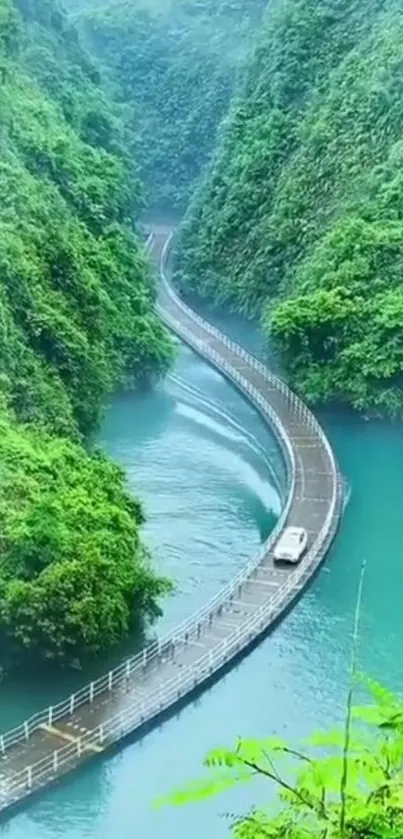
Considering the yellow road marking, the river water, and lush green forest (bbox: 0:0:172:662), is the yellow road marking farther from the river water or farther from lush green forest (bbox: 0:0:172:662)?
lush green forest (bbox: 0:0:172:662)

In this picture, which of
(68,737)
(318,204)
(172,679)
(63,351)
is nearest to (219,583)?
(172,679)

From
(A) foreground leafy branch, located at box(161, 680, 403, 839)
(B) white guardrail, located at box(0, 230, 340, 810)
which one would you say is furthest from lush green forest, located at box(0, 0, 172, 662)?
(A) foreground leafy branch, located at box(161, 680, 403, 839)

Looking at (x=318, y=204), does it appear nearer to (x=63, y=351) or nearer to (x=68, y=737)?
(x=63, y=351)

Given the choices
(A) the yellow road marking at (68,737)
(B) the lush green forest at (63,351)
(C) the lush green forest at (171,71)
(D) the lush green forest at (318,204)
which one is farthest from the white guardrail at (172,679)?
(C) the lush green forest at (171,71)

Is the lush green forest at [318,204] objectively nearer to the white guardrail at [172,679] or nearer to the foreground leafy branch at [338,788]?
the white guardrail at [172,679]

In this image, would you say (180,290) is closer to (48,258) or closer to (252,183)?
(252,183)
